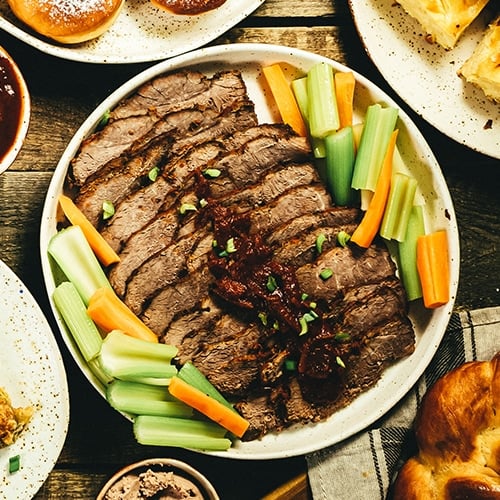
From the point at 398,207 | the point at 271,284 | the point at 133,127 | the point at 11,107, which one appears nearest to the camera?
the point at 11,107

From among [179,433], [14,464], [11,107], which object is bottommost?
[14,464]

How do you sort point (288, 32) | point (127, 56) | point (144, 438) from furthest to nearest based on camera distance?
1. point (288, 32)
2. point (127, 56)
3. point (144, 438)

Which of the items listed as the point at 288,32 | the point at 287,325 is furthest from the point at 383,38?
the point at 287,325

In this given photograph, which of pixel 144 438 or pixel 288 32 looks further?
pixel 288 32

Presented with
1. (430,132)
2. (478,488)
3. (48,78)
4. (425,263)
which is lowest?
(478,488)

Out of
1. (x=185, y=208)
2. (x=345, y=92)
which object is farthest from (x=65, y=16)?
(x=345, y=92)

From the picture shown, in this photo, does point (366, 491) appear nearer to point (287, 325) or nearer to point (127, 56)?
point (287, 325)

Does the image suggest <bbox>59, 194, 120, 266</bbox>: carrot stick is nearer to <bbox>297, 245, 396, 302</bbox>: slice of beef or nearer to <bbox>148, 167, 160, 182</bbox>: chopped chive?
<bbox>148, 167, 160, 182</bbox>: chopped chive

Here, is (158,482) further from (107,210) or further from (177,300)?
(107,210)
